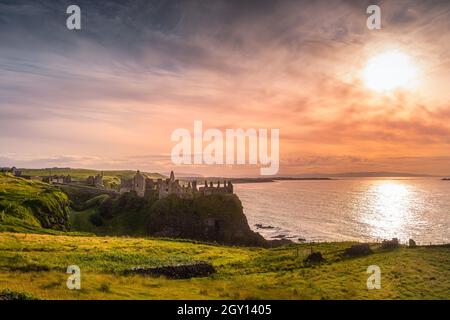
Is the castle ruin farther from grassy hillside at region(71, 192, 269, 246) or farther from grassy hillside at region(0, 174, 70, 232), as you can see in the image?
grassy hillside at region(0, 174, 70, 232)

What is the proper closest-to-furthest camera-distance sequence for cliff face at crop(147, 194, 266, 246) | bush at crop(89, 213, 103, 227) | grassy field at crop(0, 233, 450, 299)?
grassy field at crop(0, 233, 450, 299) → bush at crop(89, 213, 103, 227) → cliff face at crop(147, 194, 266, 246)

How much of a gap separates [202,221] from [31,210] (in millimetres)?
43787

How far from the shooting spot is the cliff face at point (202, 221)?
105875mm

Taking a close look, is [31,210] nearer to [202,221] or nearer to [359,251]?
[202,221]

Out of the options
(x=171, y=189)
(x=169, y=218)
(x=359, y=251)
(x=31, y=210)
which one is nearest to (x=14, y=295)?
(x=359, y=251)

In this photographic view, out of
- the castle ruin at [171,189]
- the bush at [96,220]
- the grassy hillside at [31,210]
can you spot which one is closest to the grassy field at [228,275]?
the grassy hillside at [31,210]

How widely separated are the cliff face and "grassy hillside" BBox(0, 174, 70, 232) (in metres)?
23.5

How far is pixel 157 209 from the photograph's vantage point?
11075 cm

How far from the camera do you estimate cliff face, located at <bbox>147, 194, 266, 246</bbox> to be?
10588cm

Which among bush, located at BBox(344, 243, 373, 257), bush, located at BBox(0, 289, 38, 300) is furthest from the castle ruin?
bush, located at BBox(0, 289, 38, 300)

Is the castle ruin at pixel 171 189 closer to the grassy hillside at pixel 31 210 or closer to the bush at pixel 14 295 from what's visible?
the grassy hillside at pixel 31 210

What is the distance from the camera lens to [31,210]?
→ 8431 cm
